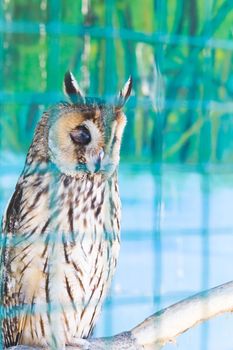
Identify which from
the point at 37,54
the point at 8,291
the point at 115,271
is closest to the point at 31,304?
the point at 8,291

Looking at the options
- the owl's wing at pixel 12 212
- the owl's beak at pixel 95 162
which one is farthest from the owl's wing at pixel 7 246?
the owl's beak at pixel 95 162

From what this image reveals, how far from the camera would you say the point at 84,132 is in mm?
1661

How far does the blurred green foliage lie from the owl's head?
0.10 m

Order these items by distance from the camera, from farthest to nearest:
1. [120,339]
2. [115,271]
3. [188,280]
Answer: [188,280] < [115,271] < [120,339]

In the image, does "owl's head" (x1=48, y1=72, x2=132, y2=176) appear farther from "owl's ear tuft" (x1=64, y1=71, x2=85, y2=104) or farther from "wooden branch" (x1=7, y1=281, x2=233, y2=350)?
"wooden branch" (x1=7, y1=281, x2=233, y2=350)

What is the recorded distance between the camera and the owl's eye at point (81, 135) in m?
1.66

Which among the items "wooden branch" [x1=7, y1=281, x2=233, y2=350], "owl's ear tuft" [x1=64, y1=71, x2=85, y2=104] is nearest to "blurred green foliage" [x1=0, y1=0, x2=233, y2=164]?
"owl's ear tuft" [x1=64, y1=71, x2=85, y2=104]

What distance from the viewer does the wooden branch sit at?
1.70 m

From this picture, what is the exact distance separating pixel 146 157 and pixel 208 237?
0.19 metres

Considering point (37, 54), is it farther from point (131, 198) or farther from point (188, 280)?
point (188, 280)

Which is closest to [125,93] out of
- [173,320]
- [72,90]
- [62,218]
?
[72,90]

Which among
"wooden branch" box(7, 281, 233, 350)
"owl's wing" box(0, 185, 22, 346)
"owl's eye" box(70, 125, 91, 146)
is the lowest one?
"wooden branch" box(7, 281, 233, 350)

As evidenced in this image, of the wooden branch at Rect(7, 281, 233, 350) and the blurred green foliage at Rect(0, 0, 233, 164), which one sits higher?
the blurred green foliage at Rect(0, 0, 233, 164)

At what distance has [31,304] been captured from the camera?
1753mm
